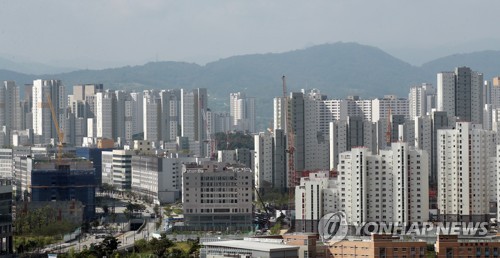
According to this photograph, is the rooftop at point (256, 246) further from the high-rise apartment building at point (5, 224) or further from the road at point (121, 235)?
the road at point (121, 235)

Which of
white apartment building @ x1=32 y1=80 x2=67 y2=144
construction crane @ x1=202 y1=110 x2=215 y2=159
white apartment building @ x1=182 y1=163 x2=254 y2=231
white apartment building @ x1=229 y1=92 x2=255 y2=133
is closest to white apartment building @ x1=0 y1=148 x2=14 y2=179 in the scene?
construction crane @ x1=202 y1=110 x2=215 y2=159

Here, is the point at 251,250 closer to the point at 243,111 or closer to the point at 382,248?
the point at 382,248

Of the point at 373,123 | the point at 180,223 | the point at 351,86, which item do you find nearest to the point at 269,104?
the point at 351,86

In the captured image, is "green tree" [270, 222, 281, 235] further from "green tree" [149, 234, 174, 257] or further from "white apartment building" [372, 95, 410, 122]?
"white apartment building" [372, 95, 410, 122]

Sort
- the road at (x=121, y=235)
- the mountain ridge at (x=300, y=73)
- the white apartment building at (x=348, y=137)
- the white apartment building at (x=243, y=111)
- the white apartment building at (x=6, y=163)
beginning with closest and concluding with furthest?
the road at (x=121, y=235) → the white apartment building at (x=348, y=137) → the white apartment building at (x=6, y=163) → the white apartment building at (x=243, y=111) → the mountain ridge at (x=300, y=73)

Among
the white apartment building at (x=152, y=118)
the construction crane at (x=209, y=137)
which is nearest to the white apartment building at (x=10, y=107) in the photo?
the white apartment building at (x=152, y=118)
